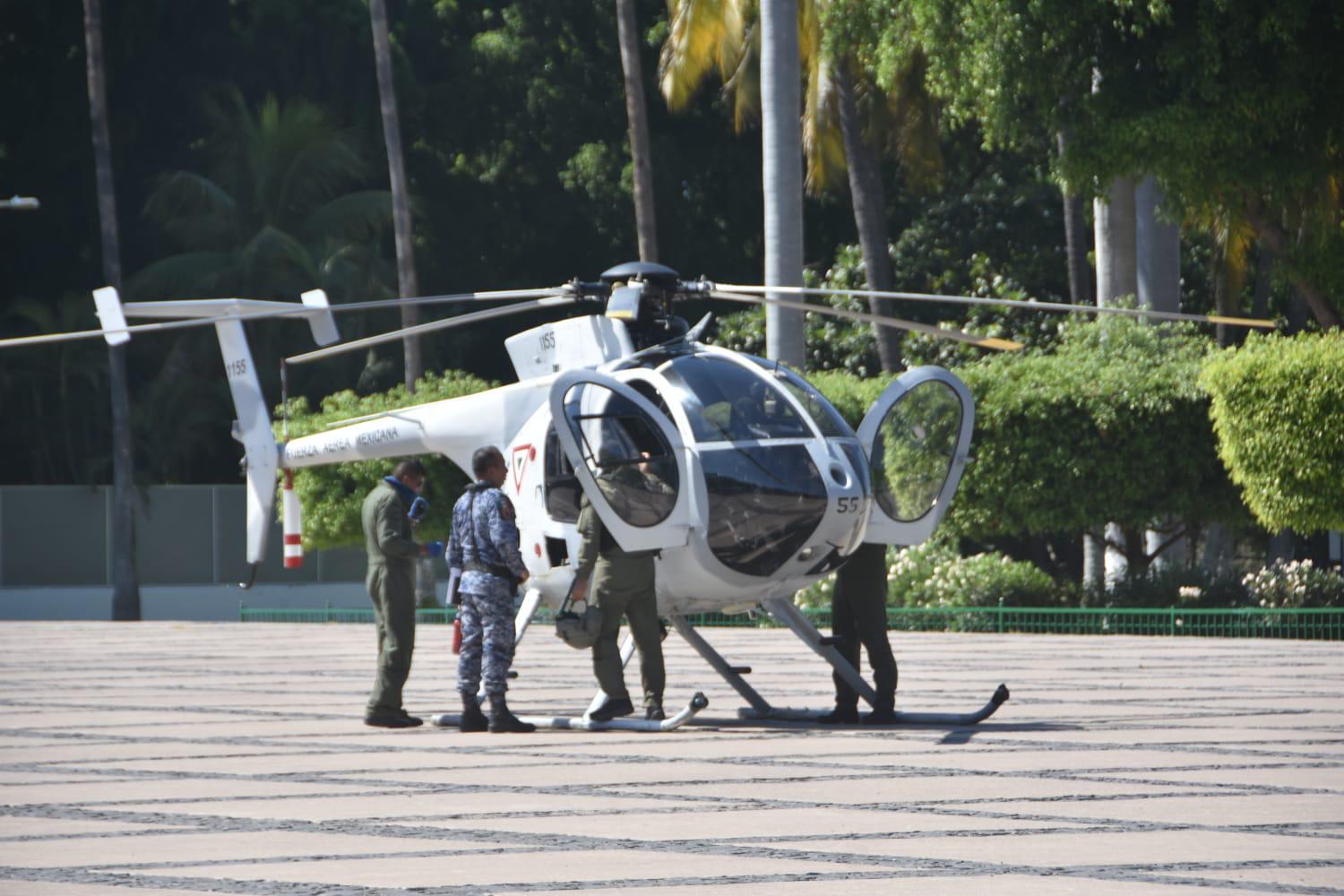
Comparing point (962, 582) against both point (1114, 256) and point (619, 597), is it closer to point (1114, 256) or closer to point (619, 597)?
point (1114, 256)

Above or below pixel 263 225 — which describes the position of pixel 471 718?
below

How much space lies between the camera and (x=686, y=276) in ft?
138

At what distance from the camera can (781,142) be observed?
23625mm

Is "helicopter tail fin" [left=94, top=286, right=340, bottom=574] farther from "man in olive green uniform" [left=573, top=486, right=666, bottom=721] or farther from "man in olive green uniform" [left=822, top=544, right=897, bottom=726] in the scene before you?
"man in olive green uniform" [left=822, top=544, right=897, bottom=726]

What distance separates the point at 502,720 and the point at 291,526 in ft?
12.5

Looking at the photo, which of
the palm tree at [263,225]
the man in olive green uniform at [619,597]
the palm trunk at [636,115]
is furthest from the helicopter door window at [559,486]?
the palm tree at [263,225]

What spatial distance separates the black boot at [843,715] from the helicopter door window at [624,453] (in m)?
1.73

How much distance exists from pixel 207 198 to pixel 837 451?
102ft

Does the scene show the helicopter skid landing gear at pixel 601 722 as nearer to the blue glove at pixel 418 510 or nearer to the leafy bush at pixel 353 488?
the blue glove at pixel 418 510

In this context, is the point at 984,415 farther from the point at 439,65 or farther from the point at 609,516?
the point at 439,65

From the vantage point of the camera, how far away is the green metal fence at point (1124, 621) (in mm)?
21609

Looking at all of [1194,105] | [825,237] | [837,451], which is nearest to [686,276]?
[825,237]

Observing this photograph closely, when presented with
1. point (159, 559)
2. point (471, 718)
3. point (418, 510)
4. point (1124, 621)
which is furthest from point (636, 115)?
point (471, 718)

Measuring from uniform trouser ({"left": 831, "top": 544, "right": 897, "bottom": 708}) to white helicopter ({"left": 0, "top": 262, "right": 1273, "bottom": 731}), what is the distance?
113 mm
